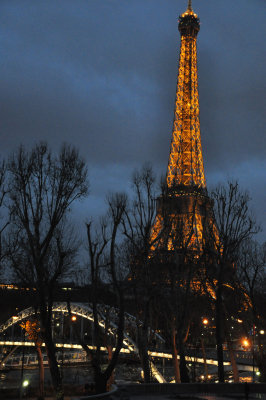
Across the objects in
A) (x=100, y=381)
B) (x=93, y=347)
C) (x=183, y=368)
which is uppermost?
(x=100, y=381)

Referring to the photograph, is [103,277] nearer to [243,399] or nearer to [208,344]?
[243,399]

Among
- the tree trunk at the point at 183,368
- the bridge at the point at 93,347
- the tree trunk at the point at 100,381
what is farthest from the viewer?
the bridge at the point at 93,347

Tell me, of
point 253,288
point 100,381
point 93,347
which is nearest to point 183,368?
point 100,381

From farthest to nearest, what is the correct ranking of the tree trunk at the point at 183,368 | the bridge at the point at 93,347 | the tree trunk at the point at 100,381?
the bridge at the point at 93,347
the tree trunk at the point at 183,368
the tree trunk at the point at 100,381

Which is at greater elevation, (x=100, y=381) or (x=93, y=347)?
(x=100, y=381)


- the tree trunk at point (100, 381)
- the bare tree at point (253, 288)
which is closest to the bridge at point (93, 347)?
the bare tree at point (253, 288)

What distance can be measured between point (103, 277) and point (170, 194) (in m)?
9.84

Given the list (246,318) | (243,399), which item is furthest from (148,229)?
(246,318)

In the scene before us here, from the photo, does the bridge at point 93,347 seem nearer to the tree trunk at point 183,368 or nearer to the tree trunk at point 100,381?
the tree trunk at point 183,368

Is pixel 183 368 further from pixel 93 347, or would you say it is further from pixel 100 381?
pixel 93 347

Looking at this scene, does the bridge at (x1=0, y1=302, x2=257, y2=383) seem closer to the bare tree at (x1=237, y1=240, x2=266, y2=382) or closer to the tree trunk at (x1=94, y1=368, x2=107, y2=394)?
the bare tree at (x1=237, y1=240, x2=266, y2=382)

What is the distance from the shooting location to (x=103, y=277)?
32.9m

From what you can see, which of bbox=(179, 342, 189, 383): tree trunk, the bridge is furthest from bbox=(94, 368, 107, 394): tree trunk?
the bridge

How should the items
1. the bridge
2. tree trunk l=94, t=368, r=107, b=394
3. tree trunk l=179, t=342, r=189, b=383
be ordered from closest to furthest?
tree trunk l=94, t=368, r=107, b=394 → tree trunk l=179, t=342, r=189, b=383 → the bridge
